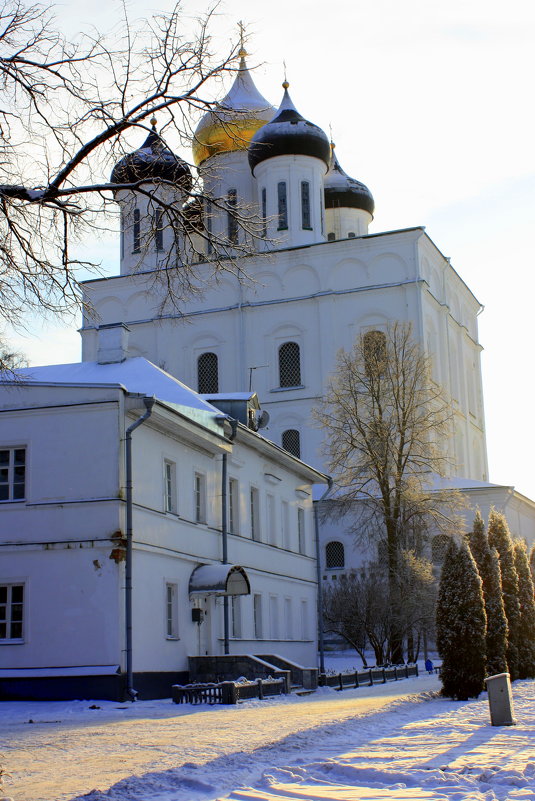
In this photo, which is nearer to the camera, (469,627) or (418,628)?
(469,627)

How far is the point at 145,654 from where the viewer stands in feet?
62.5

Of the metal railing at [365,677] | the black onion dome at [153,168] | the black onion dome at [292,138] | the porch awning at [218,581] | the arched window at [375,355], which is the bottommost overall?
the metal railing at [365,677]

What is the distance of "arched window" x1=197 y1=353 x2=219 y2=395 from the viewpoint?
47594 mm

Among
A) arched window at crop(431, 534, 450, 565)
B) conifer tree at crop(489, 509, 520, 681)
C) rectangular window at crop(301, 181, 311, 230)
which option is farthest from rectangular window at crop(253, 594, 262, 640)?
rectangular window at crop(301, 181, 311, 230)

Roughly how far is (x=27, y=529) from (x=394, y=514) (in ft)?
51.0

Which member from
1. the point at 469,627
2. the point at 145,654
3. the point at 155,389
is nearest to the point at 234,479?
the point at 155,389

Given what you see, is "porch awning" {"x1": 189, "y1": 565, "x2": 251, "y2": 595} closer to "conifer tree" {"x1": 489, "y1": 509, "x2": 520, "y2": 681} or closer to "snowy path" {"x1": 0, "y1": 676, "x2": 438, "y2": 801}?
"snowy path" {"x1": 0, "y1": 676, "x2": 438, "y2": 801}

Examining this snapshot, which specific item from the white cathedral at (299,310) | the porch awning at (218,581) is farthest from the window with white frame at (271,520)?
the white cathedral at (299,310)

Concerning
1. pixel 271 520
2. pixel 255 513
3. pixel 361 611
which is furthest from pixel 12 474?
pixel 361 611

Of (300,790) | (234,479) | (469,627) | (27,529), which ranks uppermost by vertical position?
(234,479)

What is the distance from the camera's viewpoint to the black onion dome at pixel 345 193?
55.9m

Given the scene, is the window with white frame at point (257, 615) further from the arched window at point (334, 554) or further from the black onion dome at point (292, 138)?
the black onion dome at point (292, 138)

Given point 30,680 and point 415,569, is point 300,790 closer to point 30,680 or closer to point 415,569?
point 30,680

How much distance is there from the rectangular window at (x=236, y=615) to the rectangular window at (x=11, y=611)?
6.05m
